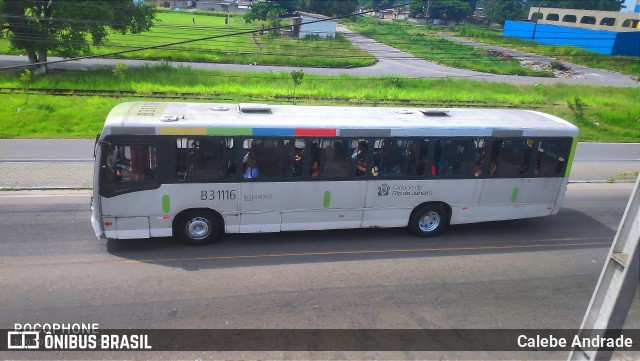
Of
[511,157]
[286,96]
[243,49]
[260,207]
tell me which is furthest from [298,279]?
[243,49]

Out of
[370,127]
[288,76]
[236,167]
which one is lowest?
[288,76]

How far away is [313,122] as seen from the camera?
10.6 m

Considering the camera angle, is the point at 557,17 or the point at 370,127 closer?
the point at 370,127

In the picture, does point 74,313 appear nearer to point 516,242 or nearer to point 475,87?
point 516,242

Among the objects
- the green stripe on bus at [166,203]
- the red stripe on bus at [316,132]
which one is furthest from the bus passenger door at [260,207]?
the green stripe on bus at [166,203]

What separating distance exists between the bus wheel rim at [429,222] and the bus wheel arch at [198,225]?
473 cm

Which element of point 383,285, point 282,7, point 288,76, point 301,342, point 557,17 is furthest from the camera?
point 557,17

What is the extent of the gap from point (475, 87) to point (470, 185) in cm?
2627

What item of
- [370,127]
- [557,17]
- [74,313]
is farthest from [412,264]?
[557,17]

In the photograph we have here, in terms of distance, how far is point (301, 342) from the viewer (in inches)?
299

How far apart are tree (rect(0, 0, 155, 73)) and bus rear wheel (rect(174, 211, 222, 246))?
23.9 metres

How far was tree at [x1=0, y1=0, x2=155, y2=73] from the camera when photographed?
28531mm

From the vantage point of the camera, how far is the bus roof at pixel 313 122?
988 cm

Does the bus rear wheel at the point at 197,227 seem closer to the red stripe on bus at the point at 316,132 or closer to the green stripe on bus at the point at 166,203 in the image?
the green stripe on bus at the point at 166,203
